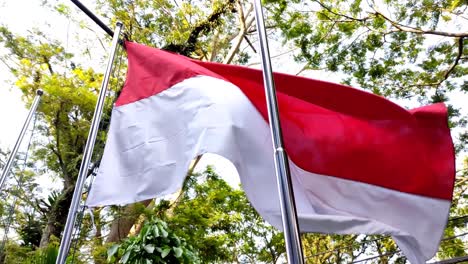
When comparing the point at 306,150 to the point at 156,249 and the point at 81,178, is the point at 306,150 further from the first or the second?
the point at 156,249

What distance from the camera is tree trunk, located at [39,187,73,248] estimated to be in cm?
785

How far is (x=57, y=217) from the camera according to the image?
26.5 ft

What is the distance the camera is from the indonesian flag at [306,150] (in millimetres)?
2396

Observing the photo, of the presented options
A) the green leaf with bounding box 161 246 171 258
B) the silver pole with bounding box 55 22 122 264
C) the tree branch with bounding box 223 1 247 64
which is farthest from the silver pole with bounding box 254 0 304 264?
the tree branch with bounding box 223 1 247 64

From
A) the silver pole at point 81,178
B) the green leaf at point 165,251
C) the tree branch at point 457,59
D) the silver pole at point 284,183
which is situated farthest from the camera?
the tree branch at point 457,59

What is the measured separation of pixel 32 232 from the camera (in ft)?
26.3

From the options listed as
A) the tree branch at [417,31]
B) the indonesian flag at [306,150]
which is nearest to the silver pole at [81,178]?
the indonesian flag at [306,150]

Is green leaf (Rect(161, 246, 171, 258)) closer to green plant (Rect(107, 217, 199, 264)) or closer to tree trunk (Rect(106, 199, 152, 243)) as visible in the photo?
green plant (Rect(107, 217, 199, 264))

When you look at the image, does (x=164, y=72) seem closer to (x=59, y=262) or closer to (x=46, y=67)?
(x=59, y=262)

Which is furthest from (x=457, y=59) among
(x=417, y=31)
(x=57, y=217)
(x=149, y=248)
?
(x=57, y=217)

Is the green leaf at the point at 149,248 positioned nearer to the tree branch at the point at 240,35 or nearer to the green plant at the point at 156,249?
the green plant at the point at 156,249

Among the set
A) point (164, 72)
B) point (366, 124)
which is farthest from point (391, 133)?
point (164, 72)

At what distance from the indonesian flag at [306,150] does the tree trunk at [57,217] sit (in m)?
5.94

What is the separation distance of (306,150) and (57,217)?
273 inches
